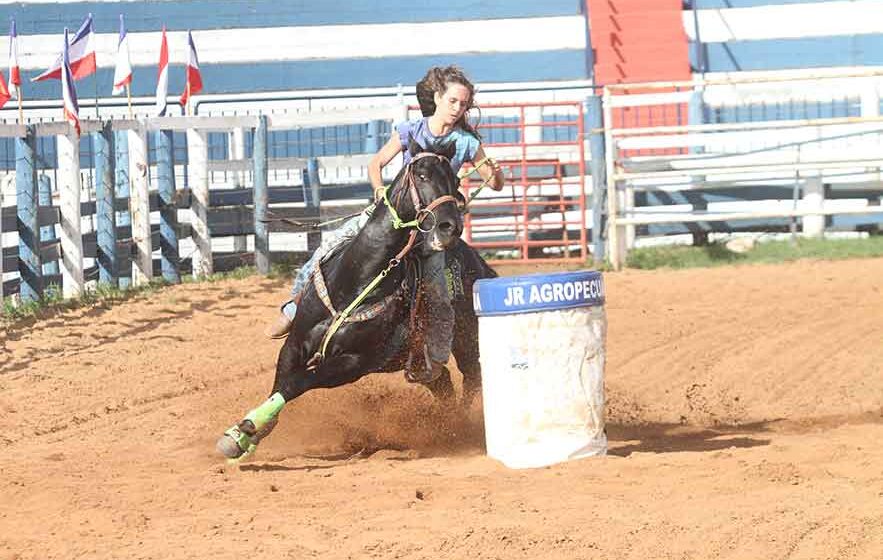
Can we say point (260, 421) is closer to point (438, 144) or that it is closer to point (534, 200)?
point (438, 144)

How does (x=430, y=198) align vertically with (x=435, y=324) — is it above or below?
above

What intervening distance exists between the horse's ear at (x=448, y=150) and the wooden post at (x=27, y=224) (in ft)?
21.4

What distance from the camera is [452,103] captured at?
779 cm

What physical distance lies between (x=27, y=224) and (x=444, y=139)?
21.2ft

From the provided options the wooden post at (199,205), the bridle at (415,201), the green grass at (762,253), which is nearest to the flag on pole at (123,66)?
the wooden post at (199,205)

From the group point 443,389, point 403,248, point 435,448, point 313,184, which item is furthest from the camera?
point 313,184

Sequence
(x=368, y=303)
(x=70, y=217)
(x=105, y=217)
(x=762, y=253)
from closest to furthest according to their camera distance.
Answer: (x=368, y=303) → (x=70, y=217) → (x=105, y=217) → (x=762, y=253)

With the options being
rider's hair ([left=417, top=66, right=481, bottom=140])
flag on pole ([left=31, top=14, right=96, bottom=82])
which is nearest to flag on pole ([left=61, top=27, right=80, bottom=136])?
flag on pole ([left=31, top=14, right=96, bottom=82])

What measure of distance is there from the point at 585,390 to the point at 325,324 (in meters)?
1.41

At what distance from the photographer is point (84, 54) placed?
641 inches

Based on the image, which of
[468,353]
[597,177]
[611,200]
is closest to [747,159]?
[597,177]

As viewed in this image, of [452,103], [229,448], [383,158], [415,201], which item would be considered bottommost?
[229,448]

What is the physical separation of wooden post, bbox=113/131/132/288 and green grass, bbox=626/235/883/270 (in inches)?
230

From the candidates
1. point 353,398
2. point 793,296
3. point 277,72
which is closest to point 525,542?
point 353,398
